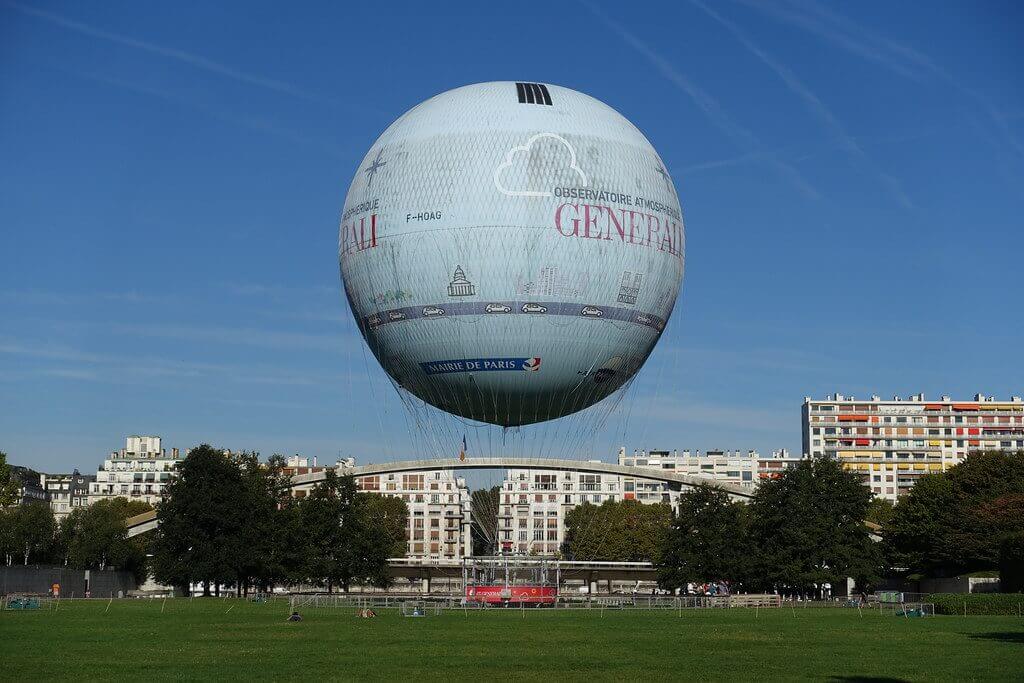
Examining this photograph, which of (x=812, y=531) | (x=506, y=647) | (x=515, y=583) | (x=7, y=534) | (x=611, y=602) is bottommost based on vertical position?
(x=611, y=602)

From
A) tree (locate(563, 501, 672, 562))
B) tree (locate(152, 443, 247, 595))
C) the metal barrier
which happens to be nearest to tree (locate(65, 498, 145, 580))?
tree (locate(152, 443, 247, 595))

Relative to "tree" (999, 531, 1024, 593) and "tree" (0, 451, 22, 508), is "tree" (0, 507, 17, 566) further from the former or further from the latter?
"tree" (999, 531, 1024, 593)

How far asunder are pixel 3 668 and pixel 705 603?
48693mm

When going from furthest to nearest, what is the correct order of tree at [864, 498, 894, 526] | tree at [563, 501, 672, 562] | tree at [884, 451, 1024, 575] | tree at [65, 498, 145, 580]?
tree at [563, 501, 672, 562], tree at [864, 498, 894, 526], tree at [65, 498, 145, 580], tree at [884, 451, 1024, 575]

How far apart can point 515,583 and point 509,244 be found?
22125 millimetres

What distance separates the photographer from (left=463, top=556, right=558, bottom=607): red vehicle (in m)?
60.7

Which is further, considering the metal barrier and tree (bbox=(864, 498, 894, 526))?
tree (bbox=(864, 498, 894, 526))

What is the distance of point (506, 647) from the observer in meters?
37.0

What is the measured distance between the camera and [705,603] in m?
72.9

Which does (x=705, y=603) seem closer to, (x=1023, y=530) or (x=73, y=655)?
(x=1023, y=530)

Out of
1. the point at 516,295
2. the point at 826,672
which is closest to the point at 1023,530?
the point at 516,295

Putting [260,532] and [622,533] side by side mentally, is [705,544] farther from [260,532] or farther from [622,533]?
[622,533]

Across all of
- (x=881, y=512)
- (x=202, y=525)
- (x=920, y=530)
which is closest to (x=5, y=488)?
(x=202, y=525)

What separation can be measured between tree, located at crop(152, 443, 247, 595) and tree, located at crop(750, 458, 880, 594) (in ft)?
107
